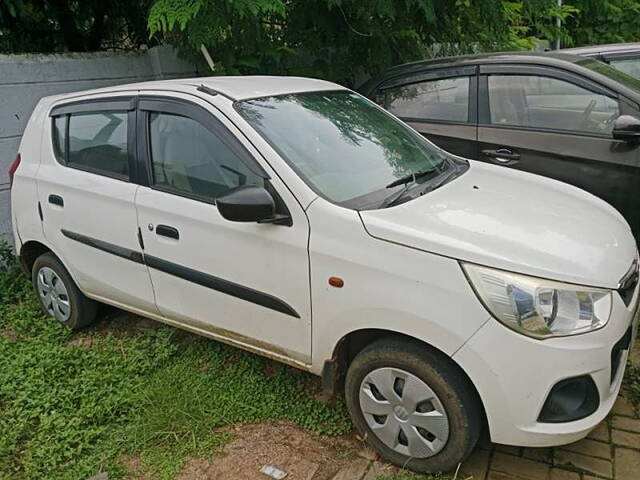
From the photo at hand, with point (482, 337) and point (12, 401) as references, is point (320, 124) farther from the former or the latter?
point (12, 401)

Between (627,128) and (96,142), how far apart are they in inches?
135

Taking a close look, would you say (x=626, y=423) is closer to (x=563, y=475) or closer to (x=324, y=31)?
(x=563, y=475)

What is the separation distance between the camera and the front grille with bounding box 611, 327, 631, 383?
2324 millimetres

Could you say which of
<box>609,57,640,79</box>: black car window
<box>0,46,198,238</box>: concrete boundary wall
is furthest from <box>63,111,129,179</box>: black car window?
<box>609,57,640,79</box>: black car window

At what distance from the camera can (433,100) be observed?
4.63 m

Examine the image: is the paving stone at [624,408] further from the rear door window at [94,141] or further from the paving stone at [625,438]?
the rear door window at [94,141]

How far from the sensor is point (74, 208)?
3.57 metres

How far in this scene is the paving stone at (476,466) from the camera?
257cm

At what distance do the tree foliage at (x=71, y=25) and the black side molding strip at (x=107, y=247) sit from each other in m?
2.60

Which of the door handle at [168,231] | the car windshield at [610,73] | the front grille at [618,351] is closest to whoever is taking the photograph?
the front grille at [618,351]

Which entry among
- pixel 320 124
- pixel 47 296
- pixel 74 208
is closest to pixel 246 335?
pixel 320 124

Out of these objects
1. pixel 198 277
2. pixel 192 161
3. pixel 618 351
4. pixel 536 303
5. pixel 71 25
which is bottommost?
pixel 618 351

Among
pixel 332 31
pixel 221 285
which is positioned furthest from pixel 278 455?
pixel 332 31

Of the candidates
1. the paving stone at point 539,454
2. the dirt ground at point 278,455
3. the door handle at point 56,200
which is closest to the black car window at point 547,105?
the paving stone at point 539,454
